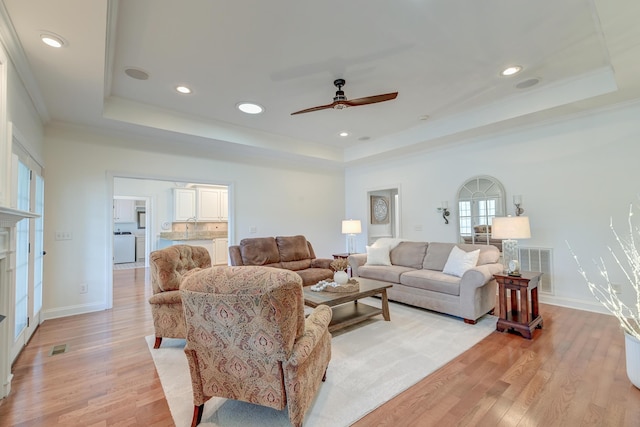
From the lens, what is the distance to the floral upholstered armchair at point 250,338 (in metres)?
1.50

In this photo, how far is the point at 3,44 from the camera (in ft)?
6.73

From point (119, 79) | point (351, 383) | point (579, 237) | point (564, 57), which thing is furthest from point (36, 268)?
point (579, 237)

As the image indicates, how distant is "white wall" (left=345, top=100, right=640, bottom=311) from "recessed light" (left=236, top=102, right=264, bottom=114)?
3.39 metres

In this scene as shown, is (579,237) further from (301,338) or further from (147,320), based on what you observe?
(147,320)

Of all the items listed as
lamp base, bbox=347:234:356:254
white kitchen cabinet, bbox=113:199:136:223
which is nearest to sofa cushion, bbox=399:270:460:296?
lamp base, bbox=347:234:356:254

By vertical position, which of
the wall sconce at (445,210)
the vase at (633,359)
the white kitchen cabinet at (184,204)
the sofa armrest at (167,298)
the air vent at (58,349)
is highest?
the white kitchen cabinet at (184,204)

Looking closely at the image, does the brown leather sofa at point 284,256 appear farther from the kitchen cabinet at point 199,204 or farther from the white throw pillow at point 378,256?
the kitchen cabinet at point 199,204

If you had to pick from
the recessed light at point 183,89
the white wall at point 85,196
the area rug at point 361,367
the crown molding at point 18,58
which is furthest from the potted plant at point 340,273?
the crown molding at point 18,58

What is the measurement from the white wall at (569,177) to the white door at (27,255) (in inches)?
224

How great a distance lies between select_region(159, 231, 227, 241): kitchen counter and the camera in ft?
25.0

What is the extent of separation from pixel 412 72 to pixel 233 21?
73.8 inches

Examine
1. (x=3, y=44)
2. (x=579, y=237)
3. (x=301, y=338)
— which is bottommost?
(x=301, y=338)

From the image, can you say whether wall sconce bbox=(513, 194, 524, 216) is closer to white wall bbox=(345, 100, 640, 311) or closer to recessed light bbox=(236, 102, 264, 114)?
white wall bbox=(345, 100, 640, 311)

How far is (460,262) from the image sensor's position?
12.3 ft
